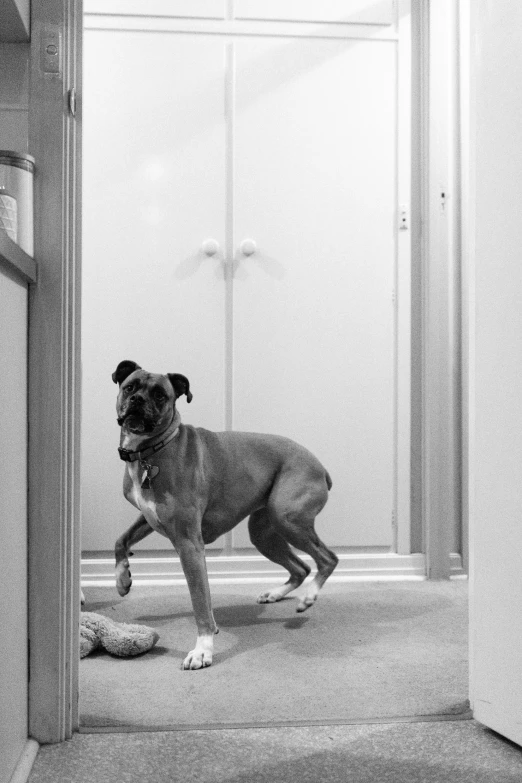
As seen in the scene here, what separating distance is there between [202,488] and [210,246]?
1.05 meters

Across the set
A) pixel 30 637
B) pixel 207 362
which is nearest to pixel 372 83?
pixel 207 362

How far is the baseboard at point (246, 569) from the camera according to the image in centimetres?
275

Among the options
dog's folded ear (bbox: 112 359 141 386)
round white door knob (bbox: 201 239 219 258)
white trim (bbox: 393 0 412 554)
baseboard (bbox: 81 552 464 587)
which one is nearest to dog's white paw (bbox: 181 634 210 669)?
dog's folded ear (bbox: 112 359 141 386)

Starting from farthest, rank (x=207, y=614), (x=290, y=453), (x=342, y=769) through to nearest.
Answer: (x=290, y=453)
(x=207, y=614)
(x=342, y=769)

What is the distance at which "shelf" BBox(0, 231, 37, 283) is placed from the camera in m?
1.11

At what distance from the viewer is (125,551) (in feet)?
7.18

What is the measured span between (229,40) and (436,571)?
6.88 ft

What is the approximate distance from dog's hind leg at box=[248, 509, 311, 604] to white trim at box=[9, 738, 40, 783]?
1.20m

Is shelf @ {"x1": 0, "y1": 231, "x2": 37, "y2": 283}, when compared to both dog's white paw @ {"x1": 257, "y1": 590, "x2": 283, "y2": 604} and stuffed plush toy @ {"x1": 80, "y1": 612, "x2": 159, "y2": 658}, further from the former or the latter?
dog's white paw @ {"x1": 257, "y1": 590, "x2": 283, "y2": 604}

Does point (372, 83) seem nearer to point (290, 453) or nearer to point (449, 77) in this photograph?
point (449, 77)

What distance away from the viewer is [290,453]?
2361 millimetres

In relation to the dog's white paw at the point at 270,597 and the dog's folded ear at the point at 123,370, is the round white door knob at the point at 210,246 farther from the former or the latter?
the dog's white paw at the point at 270,597

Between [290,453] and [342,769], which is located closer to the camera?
[342,769]

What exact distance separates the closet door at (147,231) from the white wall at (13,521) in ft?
Result: 4.84
